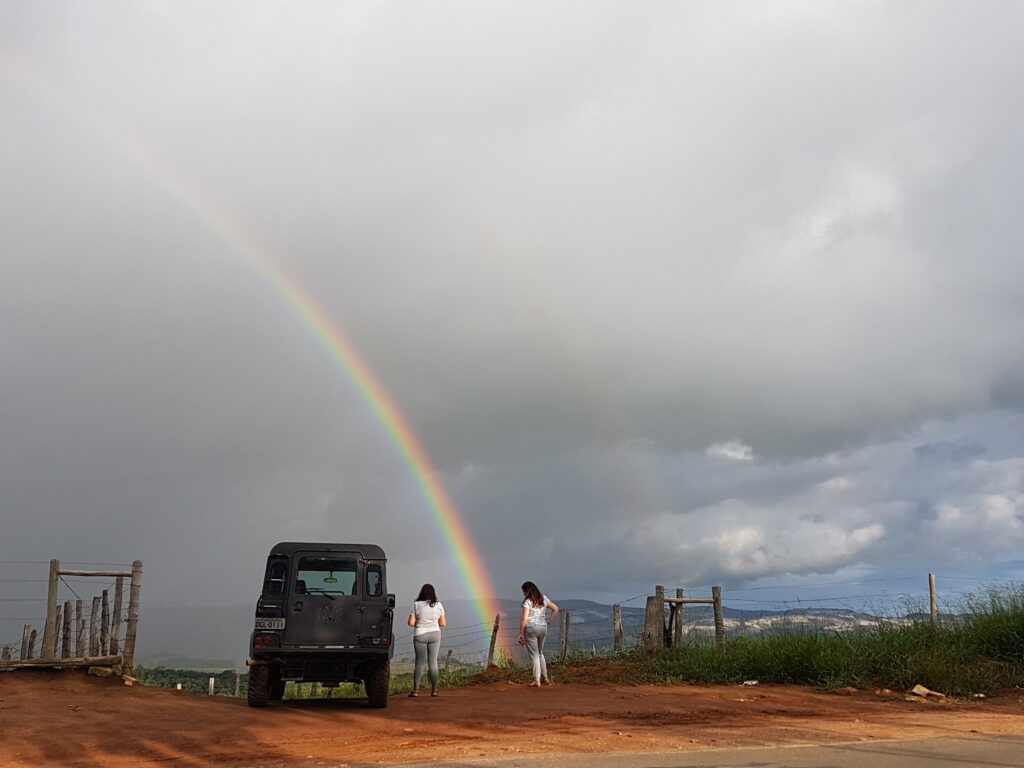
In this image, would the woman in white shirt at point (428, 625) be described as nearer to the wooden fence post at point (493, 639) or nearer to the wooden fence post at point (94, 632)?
the wooden fence post at point (493, 639)

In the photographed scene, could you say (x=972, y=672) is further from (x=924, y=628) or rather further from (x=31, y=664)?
(x=31, y=664)

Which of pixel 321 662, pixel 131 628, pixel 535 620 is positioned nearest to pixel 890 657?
pixel 535 620

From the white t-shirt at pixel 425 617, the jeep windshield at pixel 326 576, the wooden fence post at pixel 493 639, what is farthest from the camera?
the wooden fence post at pixel 493 639

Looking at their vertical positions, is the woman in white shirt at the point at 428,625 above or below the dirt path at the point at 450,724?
above

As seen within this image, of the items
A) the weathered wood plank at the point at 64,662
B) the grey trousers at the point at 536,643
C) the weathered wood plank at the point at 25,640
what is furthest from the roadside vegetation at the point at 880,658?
the weathered wood plank at the point at 25,640

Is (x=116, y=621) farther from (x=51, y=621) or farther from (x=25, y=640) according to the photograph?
(x=25, y=640)

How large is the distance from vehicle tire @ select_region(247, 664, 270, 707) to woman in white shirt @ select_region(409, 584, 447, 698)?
8.68 feet

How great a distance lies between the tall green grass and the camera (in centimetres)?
1379

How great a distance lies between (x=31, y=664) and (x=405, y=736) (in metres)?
10.3

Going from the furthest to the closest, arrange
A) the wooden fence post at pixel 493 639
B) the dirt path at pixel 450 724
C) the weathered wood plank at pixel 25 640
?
the weathered wood plank at pixel 25 640, the wooden fence post at pixel 493 639, the dirt path at pixel 450 724

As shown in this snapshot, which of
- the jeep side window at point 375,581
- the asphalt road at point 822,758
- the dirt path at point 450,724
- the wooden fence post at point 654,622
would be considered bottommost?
the dirt path at point 450,724

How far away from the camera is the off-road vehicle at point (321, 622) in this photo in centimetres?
1362

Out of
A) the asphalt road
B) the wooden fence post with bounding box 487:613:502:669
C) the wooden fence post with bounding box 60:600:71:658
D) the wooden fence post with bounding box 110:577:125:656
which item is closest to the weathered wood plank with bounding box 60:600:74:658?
the wooden fence post with bounding box 60:600:71:658

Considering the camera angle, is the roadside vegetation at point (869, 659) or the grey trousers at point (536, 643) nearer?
the roadside vegetation at point (869, 659)
